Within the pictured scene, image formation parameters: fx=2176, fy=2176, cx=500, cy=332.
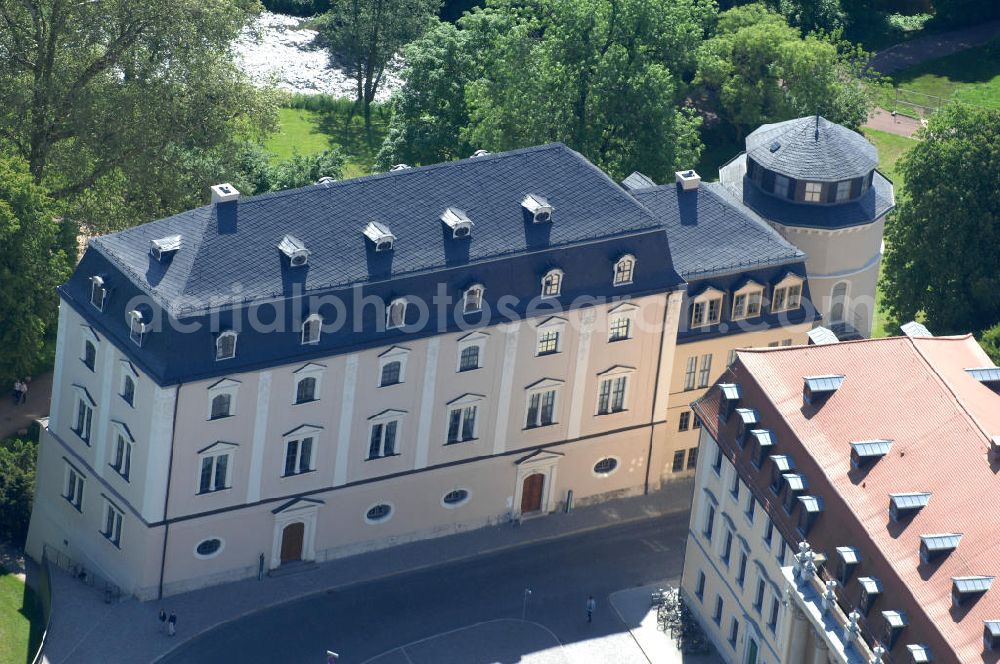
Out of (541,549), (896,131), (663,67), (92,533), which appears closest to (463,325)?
(541,549)

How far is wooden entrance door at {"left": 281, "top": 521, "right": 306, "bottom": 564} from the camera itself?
417 ft

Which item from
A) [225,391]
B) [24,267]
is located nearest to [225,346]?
[225,391]

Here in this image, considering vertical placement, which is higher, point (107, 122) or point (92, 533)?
point (107, 122)

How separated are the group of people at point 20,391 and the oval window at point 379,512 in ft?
95.4

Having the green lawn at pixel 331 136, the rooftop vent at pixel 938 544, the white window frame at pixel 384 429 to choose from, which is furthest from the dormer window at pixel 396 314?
the green lawn at pixel 331 136

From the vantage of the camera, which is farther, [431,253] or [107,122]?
[107,122]

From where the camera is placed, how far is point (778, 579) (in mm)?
114688

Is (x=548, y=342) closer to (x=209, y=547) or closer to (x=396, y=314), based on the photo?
(x=396, y=314)

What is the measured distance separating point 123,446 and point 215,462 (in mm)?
5568

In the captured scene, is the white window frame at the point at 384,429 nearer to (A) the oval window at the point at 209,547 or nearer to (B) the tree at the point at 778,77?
(A) the oval window at the point at 209,547

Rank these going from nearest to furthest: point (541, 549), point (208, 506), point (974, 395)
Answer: point (974, 395) < point (208, 506) < point (541, 549)

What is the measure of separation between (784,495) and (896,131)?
79730mm

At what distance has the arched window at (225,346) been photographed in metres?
119

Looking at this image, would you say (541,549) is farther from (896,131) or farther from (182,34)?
(896,131)
